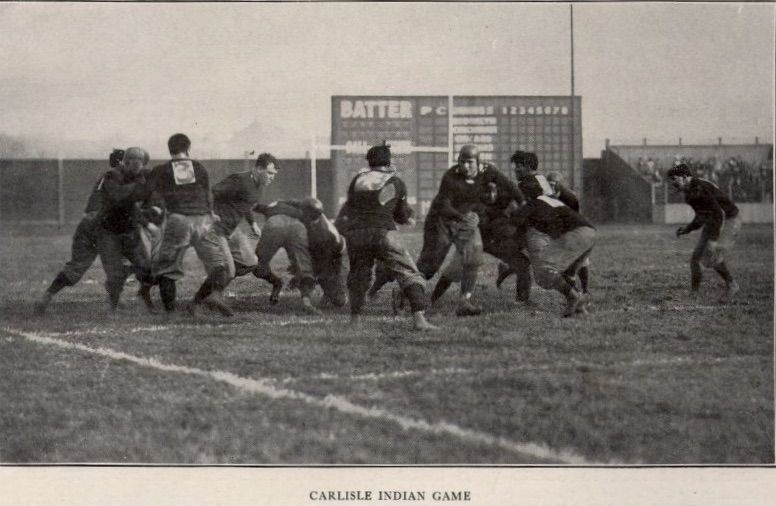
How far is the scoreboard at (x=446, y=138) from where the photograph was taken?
38.2 ft

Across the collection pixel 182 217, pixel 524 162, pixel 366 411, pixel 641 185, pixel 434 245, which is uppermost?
pixel 641 185

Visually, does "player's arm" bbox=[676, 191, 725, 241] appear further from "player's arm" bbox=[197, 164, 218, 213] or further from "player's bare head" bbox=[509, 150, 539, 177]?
"player's arm" bbox=[197, 164, 218, 213]

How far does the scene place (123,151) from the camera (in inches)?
259

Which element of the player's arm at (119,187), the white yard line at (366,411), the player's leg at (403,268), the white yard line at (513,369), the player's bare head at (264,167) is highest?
the player's bare head at (264,167)

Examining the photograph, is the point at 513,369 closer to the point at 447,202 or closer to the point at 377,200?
the point at 377,200

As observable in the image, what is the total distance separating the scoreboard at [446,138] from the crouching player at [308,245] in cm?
394

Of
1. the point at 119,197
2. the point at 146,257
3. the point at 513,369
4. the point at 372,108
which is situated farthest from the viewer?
the point at 372,108

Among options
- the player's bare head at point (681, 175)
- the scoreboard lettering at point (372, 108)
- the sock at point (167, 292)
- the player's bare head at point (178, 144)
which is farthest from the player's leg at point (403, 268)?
the scoreboard lettering at point (372, 108)

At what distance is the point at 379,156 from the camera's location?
5.77 metres

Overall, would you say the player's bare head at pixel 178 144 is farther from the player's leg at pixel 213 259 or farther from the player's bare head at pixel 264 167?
the player's bare head at pixel 264 167

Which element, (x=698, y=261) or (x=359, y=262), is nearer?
(x=359, y=262)

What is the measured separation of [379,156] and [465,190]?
999mm

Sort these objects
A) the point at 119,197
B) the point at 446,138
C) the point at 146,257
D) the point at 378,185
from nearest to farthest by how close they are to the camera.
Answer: the point at 378,185 < the point at 119,197 < the point at 146,257 < the point at 446,138

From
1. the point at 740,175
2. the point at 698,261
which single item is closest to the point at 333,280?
the point at 698,261
